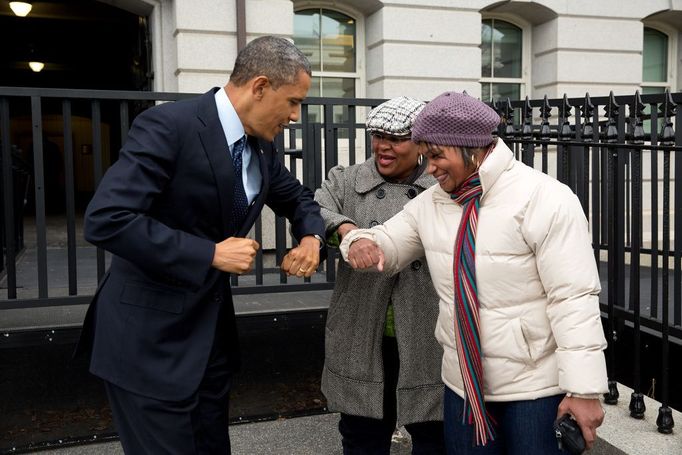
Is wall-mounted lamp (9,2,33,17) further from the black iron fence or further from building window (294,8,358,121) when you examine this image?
the black iron fence

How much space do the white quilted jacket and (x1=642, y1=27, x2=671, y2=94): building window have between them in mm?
→ 11454

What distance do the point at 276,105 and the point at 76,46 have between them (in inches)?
659

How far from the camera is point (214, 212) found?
242 centimetres

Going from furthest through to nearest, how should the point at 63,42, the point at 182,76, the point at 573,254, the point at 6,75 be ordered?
the point at 6,75
the point at 63,42
the point at 182,76
the point at 573,254

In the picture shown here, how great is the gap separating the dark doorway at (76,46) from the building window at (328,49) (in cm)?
225

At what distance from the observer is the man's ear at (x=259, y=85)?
240 cm

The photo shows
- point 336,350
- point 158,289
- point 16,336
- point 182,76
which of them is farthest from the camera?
point 182,76

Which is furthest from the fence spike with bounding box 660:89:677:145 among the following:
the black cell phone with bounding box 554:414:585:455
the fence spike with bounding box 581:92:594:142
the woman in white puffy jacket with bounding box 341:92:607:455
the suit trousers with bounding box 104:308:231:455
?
the suit trousers with bounding box 104:308:231:455

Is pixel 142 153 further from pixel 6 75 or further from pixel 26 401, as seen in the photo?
pixel 6 75

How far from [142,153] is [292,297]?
300 centimetres

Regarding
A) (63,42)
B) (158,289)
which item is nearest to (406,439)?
(158,289)

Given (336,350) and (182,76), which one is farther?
(182,76)

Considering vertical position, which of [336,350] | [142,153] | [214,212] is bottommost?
[336,350]

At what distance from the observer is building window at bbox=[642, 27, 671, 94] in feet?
41.1
